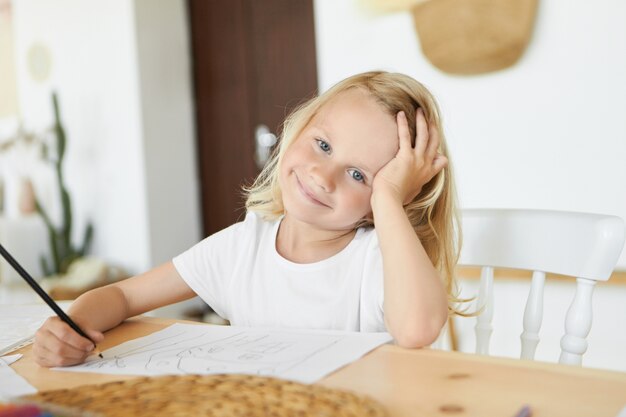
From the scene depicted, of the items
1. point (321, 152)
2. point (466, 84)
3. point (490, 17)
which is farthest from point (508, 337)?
point (321, 152)

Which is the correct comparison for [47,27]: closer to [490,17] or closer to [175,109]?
[175,109]

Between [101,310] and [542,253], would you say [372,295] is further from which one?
[101,310]

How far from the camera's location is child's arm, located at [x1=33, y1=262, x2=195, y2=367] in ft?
2.31

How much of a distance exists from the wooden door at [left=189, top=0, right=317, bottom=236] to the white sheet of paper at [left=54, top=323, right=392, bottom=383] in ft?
6.92

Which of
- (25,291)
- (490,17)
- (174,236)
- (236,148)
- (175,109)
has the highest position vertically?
(490,17)

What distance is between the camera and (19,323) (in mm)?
956

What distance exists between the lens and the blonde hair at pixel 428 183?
3.30ft

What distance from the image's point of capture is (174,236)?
10.4 feet

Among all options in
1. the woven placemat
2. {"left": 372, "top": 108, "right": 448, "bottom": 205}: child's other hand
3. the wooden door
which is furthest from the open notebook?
the wooden door

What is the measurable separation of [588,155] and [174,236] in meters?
1.96

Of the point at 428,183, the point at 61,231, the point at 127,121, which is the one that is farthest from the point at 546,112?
the point at 61,231

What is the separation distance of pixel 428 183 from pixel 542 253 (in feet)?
0.73

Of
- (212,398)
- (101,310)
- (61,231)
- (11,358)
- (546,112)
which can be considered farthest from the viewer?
(61,231)

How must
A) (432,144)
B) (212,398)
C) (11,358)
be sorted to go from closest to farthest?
(212,398) → (11,358) → (432,144)
